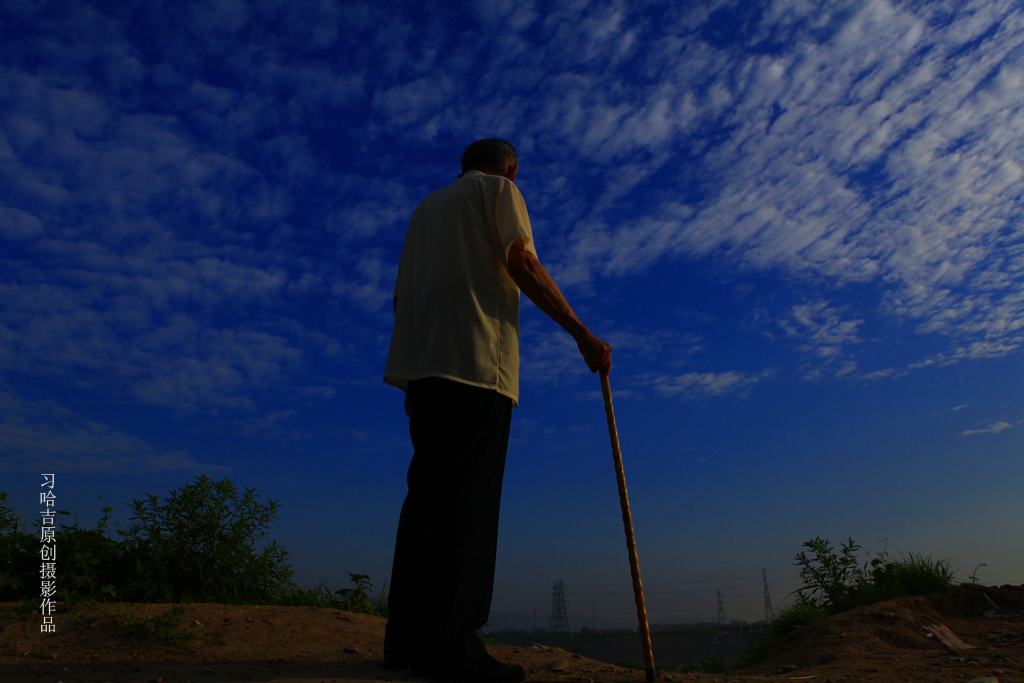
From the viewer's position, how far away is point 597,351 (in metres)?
3.21

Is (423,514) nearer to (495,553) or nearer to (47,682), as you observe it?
(495,553)

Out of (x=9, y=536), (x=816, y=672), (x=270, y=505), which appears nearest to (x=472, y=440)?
(x=816, y=672)

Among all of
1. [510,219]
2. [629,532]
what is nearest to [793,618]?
[629,532]

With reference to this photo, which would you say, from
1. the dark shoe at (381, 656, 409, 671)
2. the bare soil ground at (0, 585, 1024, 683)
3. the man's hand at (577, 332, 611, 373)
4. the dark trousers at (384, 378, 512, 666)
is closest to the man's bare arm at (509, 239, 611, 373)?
the man's hand at (577, 332, 611, 373)

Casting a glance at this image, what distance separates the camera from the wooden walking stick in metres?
2.90

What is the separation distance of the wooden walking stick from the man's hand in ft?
0.14

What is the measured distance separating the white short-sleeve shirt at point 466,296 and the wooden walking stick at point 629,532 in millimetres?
547

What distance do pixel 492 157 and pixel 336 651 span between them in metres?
3.13

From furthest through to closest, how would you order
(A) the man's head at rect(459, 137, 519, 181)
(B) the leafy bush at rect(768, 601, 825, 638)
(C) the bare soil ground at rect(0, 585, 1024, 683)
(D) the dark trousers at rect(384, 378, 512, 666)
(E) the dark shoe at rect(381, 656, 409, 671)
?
1. (B) the leafy bush at rect(768, 601, 825, 638)
2. (A) the man's head at rect(459, 137, 519, 181)
3. (C) the bare soil ground at rect(0, 585, 1024, 683)
4. (E) the dark shoe at rect(381, 656, 409, 671)
5. (D) the dark trousers at rect(384, 378, 512, 666)

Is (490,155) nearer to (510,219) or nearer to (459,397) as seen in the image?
(510,219)

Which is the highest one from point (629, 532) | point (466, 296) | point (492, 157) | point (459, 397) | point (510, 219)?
point (492, 157)

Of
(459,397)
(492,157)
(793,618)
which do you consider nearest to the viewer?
(459,397)

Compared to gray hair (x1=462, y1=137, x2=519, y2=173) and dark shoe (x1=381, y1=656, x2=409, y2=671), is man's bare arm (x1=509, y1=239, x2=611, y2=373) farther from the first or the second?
dark shoe (x1=381, y1=656, x2=409, y2=671)

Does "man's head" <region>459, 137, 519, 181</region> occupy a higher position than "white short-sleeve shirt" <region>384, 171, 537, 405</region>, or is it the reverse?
"man's head" <region>459, 137, 519, 181</region>
